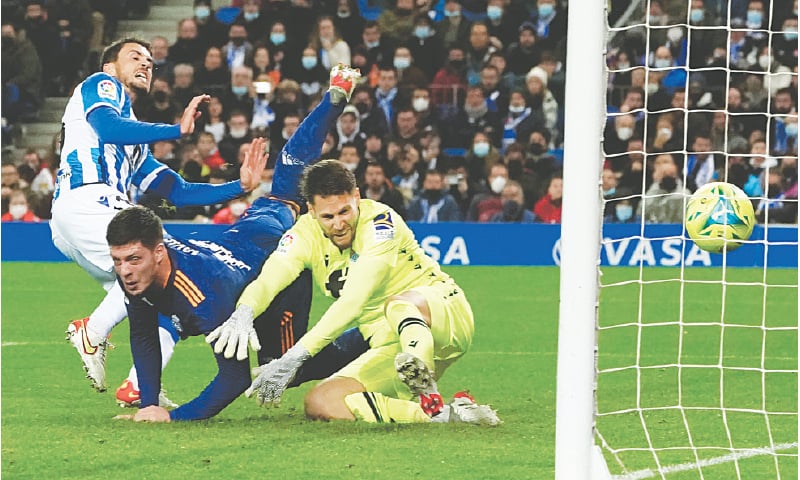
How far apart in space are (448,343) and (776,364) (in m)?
2.84

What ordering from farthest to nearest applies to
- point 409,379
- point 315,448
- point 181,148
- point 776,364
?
point 181,148 < point 776,364 < point 409,379 < point 315,448

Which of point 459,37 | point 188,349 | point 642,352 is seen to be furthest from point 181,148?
point 459,37

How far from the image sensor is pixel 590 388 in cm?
366

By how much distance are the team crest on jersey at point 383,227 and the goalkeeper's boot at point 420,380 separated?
573 mm

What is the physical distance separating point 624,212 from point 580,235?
10.4m

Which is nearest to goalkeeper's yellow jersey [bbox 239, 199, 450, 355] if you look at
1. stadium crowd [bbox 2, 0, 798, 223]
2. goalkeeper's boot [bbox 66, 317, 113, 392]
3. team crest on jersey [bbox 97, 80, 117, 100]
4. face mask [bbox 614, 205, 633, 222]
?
goalkeeper's boot [bbox 66, 317, 113, 392]

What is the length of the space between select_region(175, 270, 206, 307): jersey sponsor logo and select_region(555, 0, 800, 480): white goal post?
1.86m

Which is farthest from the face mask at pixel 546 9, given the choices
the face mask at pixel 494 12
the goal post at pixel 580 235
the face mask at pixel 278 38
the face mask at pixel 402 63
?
the goal post at pixel 580 235

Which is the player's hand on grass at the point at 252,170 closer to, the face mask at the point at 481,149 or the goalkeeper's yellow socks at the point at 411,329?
the goalkeeper's yellow socks at the point at 411,329

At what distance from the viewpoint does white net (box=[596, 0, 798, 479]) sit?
5.83 meters

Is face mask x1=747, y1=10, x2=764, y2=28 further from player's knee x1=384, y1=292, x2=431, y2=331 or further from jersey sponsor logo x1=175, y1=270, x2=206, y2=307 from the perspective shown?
jersey sponsor logo x1=175, y1=270, x2=206, y2=307

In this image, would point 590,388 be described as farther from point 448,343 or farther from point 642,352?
point 642,352

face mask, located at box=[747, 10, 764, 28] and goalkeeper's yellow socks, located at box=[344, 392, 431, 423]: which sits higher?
face mask, located at box=[747, 10, 764, 28]

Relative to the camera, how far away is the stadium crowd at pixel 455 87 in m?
12.4
